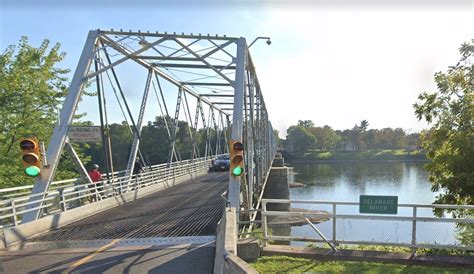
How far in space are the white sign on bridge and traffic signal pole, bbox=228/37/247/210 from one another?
12.7ft

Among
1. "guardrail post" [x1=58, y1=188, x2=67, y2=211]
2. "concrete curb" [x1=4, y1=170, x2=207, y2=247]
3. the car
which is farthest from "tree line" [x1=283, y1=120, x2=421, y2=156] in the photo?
"guardrail post" [x1=58, y1=188, x2=67, y2=211]

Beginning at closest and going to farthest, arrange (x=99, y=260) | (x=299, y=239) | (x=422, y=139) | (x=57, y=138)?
(x=99, y=260)
(x=299, y=239)
(x=57, y=138)
(x=422, y=139)

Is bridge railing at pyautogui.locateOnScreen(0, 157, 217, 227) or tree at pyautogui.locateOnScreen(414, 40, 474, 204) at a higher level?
tree at pyautogui.locateOnScreen(414, 40, 474, 204)

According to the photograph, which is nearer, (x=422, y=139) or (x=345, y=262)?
(x=345, y=262)

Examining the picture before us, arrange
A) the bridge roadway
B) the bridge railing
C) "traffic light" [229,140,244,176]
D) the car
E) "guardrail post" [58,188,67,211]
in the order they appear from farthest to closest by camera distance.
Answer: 1. the car
2. "guardrail post" [58,188,67,211]
3. the bridge railing
4. "traffic light" [229,140,244,176]
5. the bridge roadway

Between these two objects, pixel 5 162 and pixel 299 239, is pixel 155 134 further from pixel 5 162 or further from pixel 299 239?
pixel 299 239

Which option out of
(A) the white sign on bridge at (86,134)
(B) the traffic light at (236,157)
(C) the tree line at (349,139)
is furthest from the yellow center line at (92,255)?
(C) the tree line at (349,139)

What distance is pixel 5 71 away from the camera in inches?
616

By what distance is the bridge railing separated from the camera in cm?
842

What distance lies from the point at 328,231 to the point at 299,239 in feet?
39.6

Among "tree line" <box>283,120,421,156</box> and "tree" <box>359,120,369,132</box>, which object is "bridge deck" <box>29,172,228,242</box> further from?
"tree" <box>359,120,369,132</box>

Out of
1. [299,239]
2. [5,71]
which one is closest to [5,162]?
[5,71]

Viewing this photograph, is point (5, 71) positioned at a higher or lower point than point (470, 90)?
higher

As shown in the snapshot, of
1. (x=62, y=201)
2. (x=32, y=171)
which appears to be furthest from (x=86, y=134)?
(x=32, y=171)
